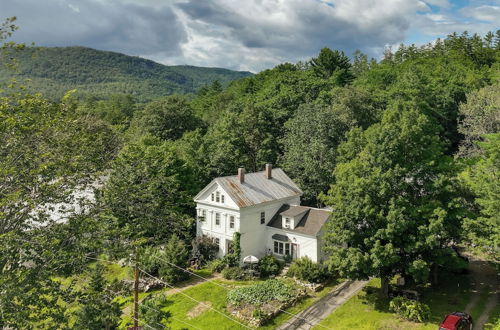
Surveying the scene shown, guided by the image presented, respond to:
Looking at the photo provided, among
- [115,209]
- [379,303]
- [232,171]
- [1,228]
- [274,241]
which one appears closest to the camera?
[1,228]

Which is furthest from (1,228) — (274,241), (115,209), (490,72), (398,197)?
(490,72)

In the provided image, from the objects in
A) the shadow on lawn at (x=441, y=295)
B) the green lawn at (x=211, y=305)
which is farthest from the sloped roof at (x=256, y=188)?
the shadow on lawn at (x=441, y=295)

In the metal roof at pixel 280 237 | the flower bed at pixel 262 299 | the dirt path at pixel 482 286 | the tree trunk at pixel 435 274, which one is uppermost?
the metal roof at pixel 280 237

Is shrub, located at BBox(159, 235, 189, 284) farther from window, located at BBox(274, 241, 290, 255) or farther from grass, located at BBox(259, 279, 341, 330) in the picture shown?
grass, located at BBox(259, 279, 341, 330)

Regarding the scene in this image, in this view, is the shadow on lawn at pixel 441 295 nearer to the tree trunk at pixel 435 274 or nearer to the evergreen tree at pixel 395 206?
the tree trunk at pixel 435 274

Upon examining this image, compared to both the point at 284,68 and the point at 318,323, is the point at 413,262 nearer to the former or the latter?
the point at 318,323

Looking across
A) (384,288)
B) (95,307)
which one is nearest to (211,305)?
(384,288)

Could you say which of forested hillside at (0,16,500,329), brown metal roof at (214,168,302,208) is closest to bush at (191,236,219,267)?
forested hillside at (0,16,500,329)
